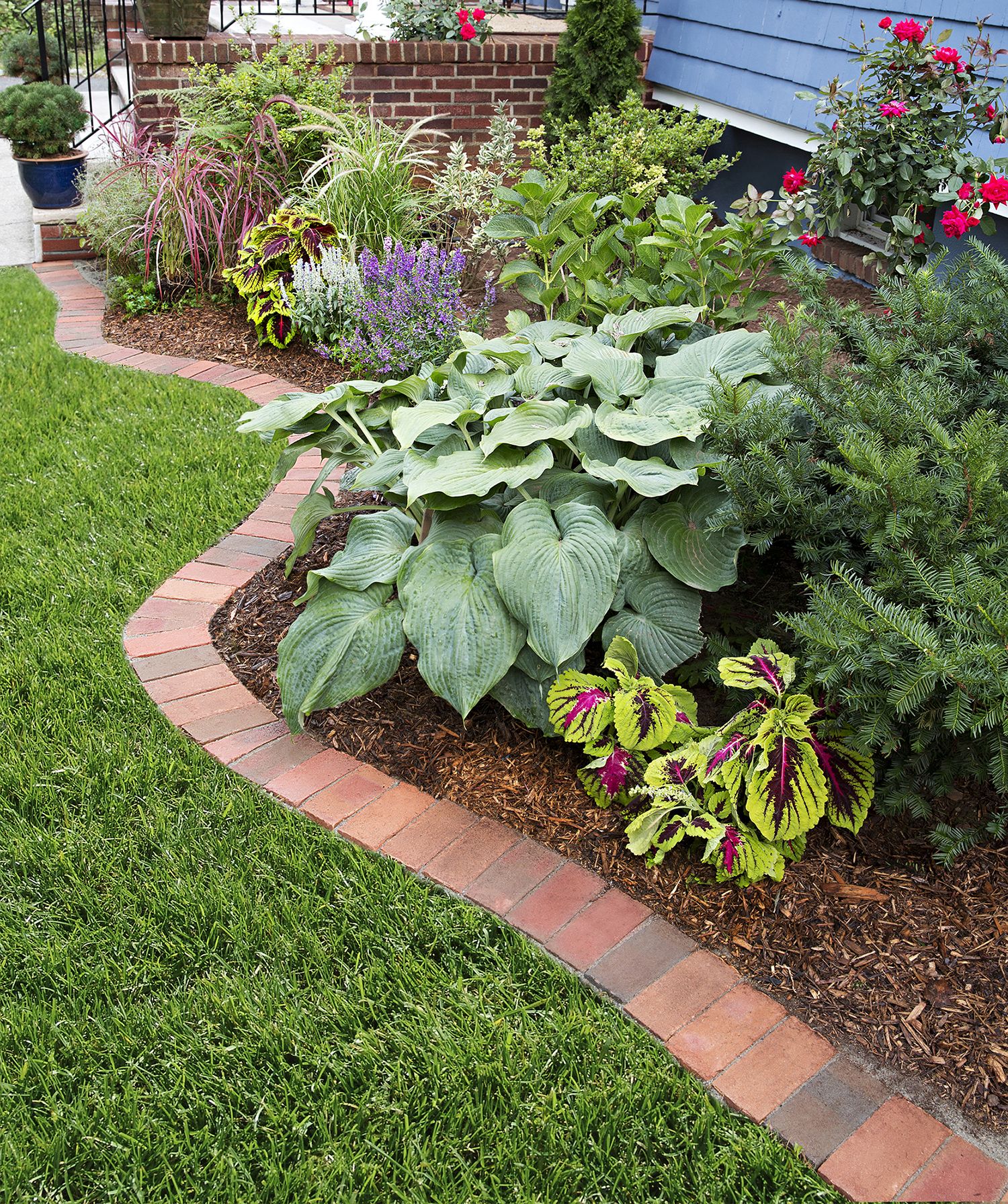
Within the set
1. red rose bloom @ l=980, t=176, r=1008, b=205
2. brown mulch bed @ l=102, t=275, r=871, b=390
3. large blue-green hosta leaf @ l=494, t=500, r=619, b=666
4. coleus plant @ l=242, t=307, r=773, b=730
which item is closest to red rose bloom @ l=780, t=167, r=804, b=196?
brown mulch bed @ l=102, t=275, r=871, b=390

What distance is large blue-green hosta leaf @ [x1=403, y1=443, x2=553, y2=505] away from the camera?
7.06 ft

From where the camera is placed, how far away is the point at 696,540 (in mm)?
2285

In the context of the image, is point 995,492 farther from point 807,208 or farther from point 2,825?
point 807,208

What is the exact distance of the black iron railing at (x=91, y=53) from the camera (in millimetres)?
7211

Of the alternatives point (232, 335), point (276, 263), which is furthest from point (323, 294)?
point (232, 335)

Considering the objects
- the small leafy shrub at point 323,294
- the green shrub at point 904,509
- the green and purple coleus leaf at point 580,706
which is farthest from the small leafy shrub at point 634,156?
the green and purple coleus leaf at point 580,706

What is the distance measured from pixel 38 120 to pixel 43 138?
10 centimetres

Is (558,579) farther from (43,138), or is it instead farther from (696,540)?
(43,138)

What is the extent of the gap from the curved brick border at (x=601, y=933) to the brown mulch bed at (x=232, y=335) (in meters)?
1.87

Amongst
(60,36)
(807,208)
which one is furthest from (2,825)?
(60,36)

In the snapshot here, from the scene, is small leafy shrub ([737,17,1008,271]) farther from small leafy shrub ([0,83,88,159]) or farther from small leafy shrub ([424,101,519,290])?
small leafy shrub ([0,83,88,159])

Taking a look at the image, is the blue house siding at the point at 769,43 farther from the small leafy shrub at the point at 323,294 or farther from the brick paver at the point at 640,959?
the brick paver at the point at 640,959

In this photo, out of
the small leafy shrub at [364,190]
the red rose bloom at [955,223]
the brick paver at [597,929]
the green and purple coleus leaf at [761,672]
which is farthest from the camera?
the small leafy shrub at [364,190]

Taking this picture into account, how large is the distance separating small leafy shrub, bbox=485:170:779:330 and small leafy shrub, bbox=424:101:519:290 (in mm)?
1272
